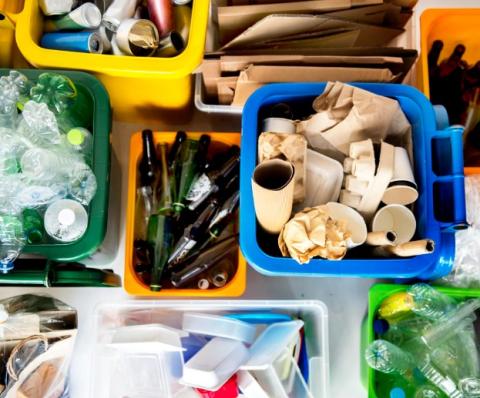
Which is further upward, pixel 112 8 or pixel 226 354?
pixel 112 8

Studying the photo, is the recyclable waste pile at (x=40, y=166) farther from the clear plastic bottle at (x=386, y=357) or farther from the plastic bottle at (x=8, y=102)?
the clear plastic bottle at (x=386, y=357)

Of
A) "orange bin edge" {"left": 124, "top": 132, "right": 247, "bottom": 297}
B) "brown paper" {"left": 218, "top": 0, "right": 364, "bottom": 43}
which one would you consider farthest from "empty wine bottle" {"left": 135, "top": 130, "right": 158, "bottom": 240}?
"brown paper" {"left": 218, "top": 0, "right": 364, "bottom": 43}

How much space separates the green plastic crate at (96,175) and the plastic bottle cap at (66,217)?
33 mm

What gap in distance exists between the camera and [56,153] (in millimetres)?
817

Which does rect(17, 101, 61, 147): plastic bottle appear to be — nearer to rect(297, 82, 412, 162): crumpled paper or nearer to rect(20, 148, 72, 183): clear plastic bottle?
rect(20, 148, 72, 183): clear plastic bottle

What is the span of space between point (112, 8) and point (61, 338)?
512 mm

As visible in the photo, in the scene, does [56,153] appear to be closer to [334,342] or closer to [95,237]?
[95,237]

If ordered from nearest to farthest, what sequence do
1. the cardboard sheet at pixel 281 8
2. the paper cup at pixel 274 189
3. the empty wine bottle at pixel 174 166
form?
the paper cup at pixel 274 189 < the cardboard sheet at pixel 281 8 < the empty wine bottle at pixel 174 166

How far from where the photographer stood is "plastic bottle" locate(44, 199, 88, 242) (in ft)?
2.56

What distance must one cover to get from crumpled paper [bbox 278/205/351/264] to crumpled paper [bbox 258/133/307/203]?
63 millimetres

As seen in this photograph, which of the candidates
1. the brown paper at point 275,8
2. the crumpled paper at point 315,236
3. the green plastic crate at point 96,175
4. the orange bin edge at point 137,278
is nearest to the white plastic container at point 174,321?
the orange bin edge at point 137,278

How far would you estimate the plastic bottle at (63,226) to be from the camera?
2.56 ft

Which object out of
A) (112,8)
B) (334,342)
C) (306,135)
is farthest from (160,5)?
(334,342)

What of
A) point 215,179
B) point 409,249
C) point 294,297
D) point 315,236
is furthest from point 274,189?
point 294,297
